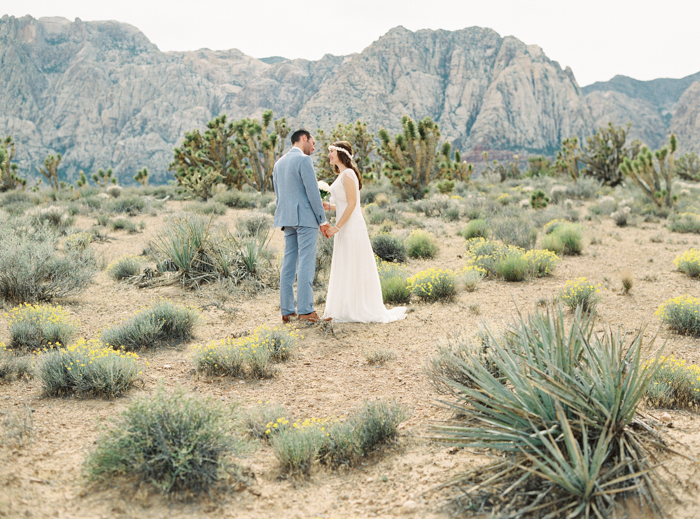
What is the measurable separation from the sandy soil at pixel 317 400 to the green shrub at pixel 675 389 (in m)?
0.18

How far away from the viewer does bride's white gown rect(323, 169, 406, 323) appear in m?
6.20

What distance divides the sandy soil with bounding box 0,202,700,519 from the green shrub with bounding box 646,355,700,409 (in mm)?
176

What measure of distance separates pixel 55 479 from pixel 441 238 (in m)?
10.6

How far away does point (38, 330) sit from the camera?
526cm

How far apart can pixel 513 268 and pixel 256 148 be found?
53.8 ft

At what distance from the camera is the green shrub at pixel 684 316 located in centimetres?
566

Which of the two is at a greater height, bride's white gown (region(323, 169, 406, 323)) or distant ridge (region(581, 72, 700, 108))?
distant ridge (region(581, 72, 700, 108))

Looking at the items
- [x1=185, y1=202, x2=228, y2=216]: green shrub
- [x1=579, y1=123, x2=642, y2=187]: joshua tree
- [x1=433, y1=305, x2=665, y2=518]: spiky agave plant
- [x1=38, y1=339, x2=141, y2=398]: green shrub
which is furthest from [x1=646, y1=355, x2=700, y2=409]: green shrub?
[x1=579, y1=123, x2=642, y2=187]: joshua tree

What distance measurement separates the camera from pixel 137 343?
5.32 metres

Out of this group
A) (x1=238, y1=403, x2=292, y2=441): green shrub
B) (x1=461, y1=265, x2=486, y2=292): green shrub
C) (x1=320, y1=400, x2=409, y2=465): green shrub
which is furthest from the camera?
(x1=461, y1=265, x2=486, y2=292): green shrub

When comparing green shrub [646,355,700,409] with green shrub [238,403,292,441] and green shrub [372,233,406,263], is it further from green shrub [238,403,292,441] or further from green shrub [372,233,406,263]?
green shrub [372,233,406,263]

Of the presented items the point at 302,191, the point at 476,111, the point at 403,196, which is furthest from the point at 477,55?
the point at 302,191

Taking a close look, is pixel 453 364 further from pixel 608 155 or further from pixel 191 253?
pixel 608 155

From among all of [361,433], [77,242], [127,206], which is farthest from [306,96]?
[361,433]
